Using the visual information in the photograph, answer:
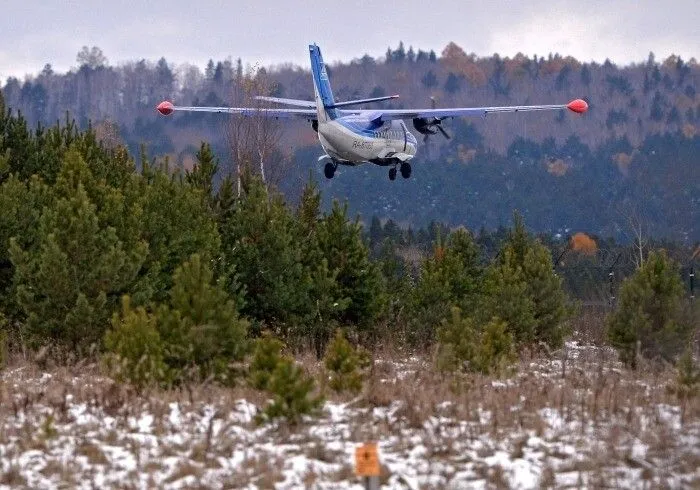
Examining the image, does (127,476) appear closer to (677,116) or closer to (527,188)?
(527,188)

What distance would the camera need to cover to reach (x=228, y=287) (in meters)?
28.2

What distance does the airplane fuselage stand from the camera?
4338cm

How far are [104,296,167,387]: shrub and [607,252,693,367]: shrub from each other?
983cm

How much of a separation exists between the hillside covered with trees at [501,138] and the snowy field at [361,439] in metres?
111

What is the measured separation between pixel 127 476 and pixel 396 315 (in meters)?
25.3

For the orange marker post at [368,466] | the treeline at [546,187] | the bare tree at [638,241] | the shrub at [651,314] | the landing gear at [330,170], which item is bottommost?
the treeline at [546,187]

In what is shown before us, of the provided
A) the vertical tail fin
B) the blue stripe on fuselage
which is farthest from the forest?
the vertical tail fin

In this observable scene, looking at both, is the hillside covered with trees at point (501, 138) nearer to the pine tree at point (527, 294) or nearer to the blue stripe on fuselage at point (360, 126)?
the blue stripe on fuselage at point (360, 126)

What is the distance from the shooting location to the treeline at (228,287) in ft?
53.0

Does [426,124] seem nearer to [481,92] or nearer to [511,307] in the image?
[511,307]

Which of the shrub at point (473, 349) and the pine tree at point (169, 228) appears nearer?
the shrub at point (473, 349)

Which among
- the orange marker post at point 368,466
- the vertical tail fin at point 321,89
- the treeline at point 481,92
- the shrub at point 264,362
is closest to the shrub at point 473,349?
the shrub at point 264,362

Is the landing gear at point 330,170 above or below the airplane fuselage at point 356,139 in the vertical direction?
below

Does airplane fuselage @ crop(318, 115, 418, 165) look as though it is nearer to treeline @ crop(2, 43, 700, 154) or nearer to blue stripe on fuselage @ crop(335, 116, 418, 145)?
blue stripe on fuselage @ crop(335, 116, 418, 145)
